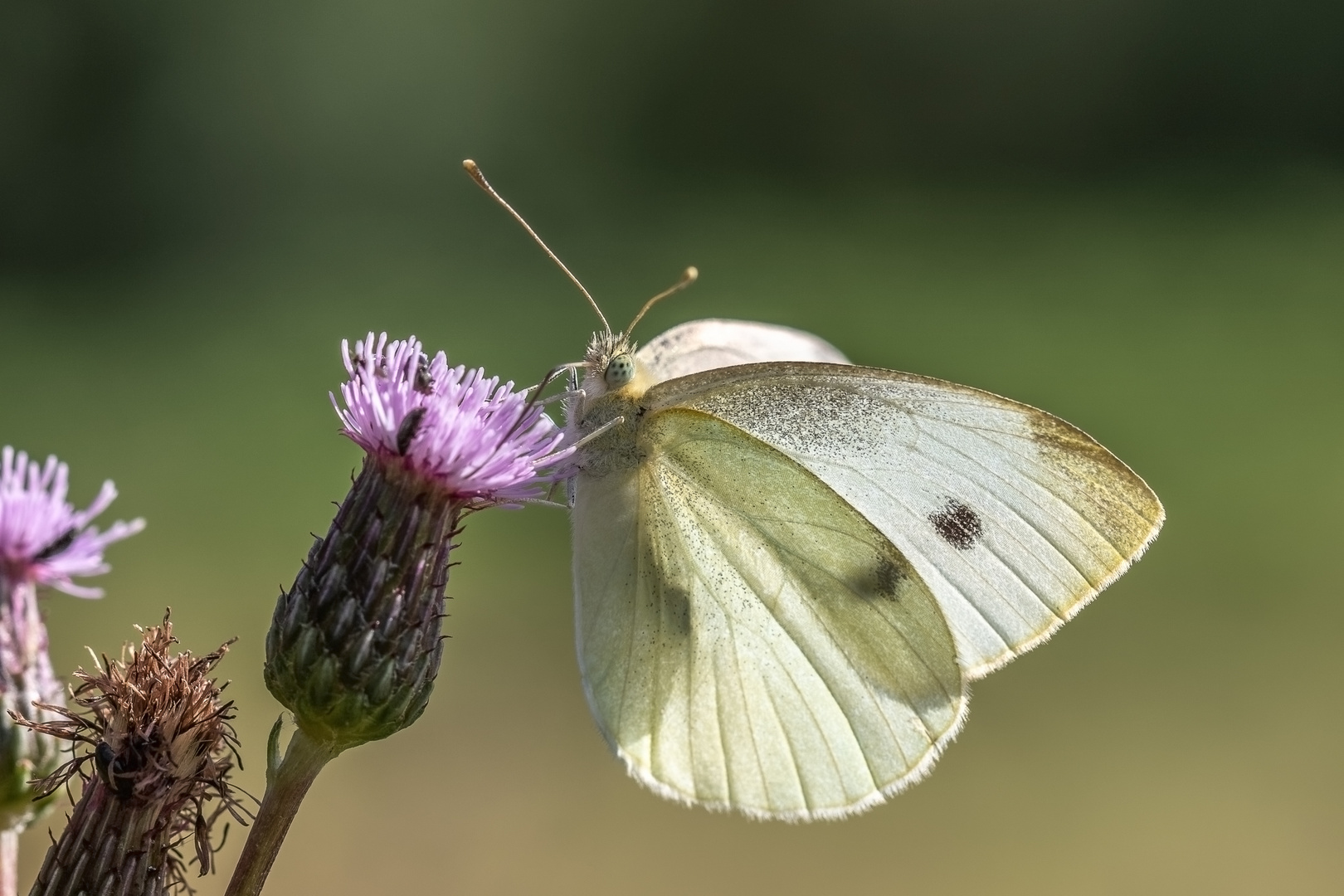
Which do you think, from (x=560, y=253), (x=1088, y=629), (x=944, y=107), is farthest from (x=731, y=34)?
(x=1088, y=629)

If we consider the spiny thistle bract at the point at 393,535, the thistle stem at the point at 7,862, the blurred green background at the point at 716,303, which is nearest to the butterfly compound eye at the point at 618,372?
the spiny thistle bract at the point at 393,535

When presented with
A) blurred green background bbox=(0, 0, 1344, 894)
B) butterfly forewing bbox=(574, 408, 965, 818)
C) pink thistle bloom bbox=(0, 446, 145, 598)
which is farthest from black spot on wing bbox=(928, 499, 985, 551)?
blurred green background bbox=(0, 0, 1344, 894)

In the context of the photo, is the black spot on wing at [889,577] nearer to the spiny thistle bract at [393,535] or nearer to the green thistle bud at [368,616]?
the spiny thistle bract at [393,535]

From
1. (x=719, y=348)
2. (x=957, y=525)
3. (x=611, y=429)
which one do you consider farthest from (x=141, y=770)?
(x=719, y=348)

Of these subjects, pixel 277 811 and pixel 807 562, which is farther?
pixel 807 562

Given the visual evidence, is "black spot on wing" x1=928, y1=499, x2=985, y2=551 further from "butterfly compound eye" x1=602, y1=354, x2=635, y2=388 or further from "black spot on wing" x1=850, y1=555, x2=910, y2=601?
"butterfly compound eye" x1=602, y1=354, x2=635, y2=388

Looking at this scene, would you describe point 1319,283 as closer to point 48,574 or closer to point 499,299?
point 499,299

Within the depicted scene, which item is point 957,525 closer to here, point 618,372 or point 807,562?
point 807,562
